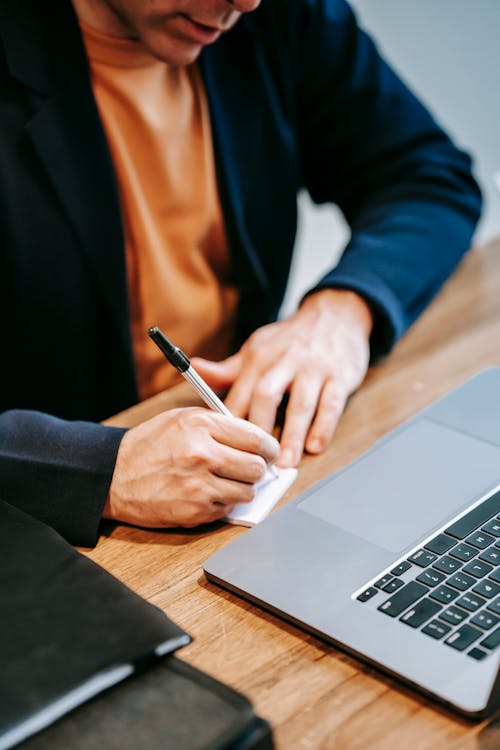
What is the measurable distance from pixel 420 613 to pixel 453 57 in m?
1.91

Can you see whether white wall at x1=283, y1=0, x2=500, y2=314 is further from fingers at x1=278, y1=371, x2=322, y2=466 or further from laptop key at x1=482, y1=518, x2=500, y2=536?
laptop key at x1=482, y1=518, x2=500, y2=536

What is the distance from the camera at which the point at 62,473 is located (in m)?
0.81

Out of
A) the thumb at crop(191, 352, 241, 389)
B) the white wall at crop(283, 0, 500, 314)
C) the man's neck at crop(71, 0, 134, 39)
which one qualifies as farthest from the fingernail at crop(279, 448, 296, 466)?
the white wall at crop(283, 0, 500, 314)

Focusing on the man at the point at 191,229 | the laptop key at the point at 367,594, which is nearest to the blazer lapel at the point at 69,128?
the man at the point at 191,229

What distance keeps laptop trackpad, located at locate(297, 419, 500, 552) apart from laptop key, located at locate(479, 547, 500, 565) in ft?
0.21

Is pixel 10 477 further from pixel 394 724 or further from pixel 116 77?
pixel 116 77

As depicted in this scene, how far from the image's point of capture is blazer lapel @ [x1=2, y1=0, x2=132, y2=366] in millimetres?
1066

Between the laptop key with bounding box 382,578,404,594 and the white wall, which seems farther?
the white wall

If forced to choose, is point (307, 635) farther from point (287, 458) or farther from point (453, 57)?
point (453, 57)

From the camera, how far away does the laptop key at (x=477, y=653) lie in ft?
1.90

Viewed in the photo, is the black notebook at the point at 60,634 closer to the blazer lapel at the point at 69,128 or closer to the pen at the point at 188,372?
the pen at the point at 188,372

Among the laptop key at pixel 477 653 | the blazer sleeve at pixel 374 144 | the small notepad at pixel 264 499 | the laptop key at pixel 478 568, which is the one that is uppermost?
the blazer sleeve at pixel 374 144

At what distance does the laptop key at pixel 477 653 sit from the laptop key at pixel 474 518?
12cm

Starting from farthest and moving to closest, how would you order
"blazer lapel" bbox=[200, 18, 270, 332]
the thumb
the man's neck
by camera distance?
"blazer lapel" bbox=[200, 18, 270, 332], the man's neck, the thumb
